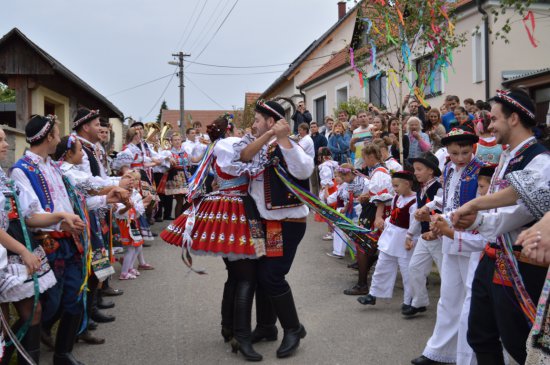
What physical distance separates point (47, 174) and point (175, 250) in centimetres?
570

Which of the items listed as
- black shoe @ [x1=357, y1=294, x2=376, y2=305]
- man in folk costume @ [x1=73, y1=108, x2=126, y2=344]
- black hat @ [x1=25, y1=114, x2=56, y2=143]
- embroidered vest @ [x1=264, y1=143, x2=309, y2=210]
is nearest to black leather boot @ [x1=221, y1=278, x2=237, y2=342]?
embroidered vest @ [x1=264, y1=143, x2=309, y2=210]

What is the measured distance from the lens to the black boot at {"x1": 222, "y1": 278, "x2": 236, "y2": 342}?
4766 mm

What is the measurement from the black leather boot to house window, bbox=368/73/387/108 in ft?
51.1

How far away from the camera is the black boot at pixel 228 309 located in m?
4.77

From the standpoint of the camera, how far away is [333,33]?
92.6ft

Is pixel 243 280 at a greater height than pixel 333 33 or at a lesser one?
lesser

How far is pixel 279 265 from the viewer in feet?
14.8

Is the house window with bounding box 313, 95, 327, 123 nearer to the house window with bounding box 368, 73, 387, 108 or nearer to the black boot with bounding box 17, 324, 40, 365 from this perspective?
Answer: the house window with bounding box 368, 73, 387, 108

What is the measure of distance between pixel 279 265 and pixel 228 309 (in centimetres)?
69

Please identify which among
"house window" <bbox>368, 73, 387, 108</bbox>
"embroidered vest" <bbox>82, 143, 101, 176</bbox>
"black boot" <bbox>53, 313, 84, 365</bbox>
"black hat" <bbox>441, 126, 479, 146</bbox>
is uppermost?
"house window" <bbox>368, 73, 387, 108</bbox>

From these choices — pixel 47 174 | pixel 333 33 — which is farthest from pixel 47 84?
pixel 333 33

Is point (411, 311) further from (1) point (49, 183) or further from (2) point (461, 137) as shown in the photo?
(1) point (49, 183)

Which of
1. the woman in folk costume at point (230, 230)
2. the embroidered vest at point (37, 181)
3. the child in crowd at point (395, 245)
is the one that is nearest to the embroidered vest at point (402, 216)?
the child in crowd at point (395, 245)

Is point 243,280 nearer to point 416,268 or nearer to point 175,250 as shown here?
point 416,268
